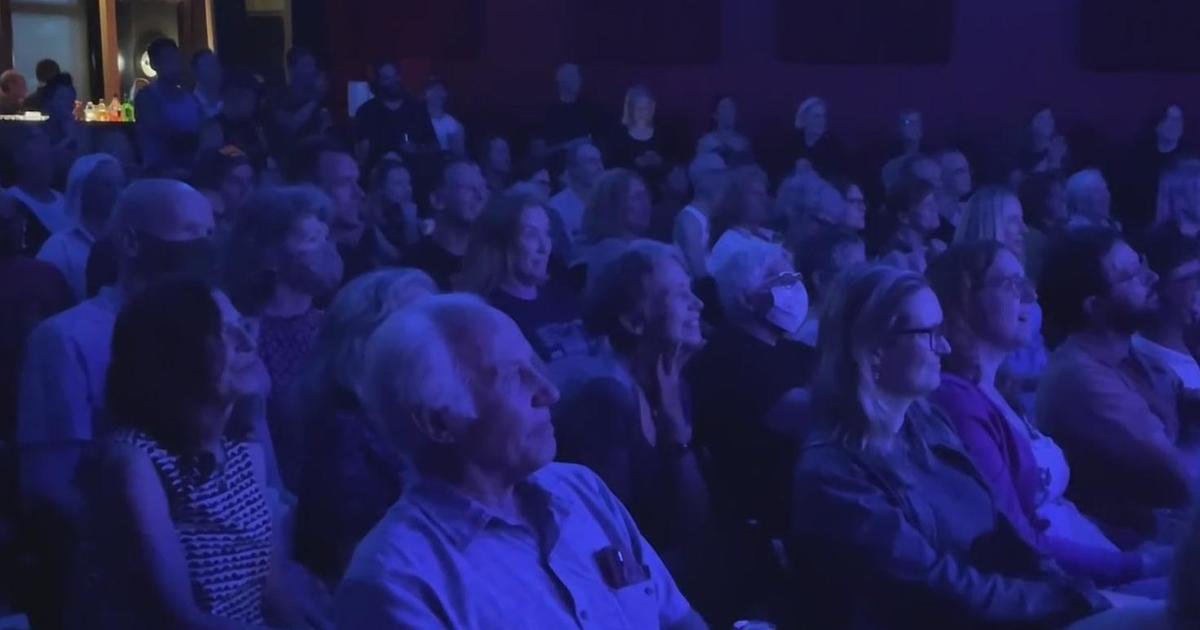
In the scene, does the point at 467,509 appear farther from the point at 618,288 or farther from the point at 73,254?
the point at 73,254

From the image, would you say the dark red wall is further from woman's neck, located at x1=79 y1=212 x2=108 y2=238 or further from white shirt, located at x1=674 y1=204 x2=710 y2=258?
woman's neck, located at x1=79 y1=212 x2=108 y2=238

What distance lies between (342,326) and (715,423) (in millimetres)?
1136

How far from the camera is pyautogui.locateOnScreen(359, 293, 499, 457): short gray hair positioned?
1942 mm

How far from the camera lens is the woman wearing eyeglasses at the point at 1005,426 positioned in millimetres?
3002

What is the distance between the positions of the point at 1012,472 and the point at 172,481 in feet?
5.50

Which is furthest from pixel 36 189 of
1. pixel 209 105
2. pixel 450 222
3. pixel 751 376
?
pixel 751 376

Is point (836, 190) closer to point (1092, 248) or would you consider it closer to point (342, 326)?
point (1092, 248)

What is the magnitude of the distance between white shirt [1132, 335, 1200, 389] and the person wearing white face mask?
82cm

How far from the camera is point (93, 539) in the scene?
235 centimetres

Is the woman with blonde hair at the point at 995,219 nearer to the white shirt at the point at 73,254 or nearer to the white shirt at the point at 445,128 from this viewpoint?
the white shirt at the point at 73,254

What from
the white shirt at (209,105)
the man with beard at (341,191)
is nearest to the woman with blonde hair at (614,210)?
the man with beard at (341,191)

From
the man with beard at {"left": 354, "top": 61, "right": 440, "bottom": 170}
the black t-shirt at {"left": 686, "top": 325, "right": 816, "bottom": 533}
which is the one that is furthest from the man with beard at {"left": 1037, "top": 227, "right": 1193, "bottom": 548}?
the man with beard at {"left": 354, "top": 61, "right": 440, "bottom": 170}

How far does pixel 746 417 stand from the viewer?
3.59m

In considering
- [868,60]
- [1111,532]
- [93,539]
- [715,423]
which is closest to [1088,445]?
[1111,532]
